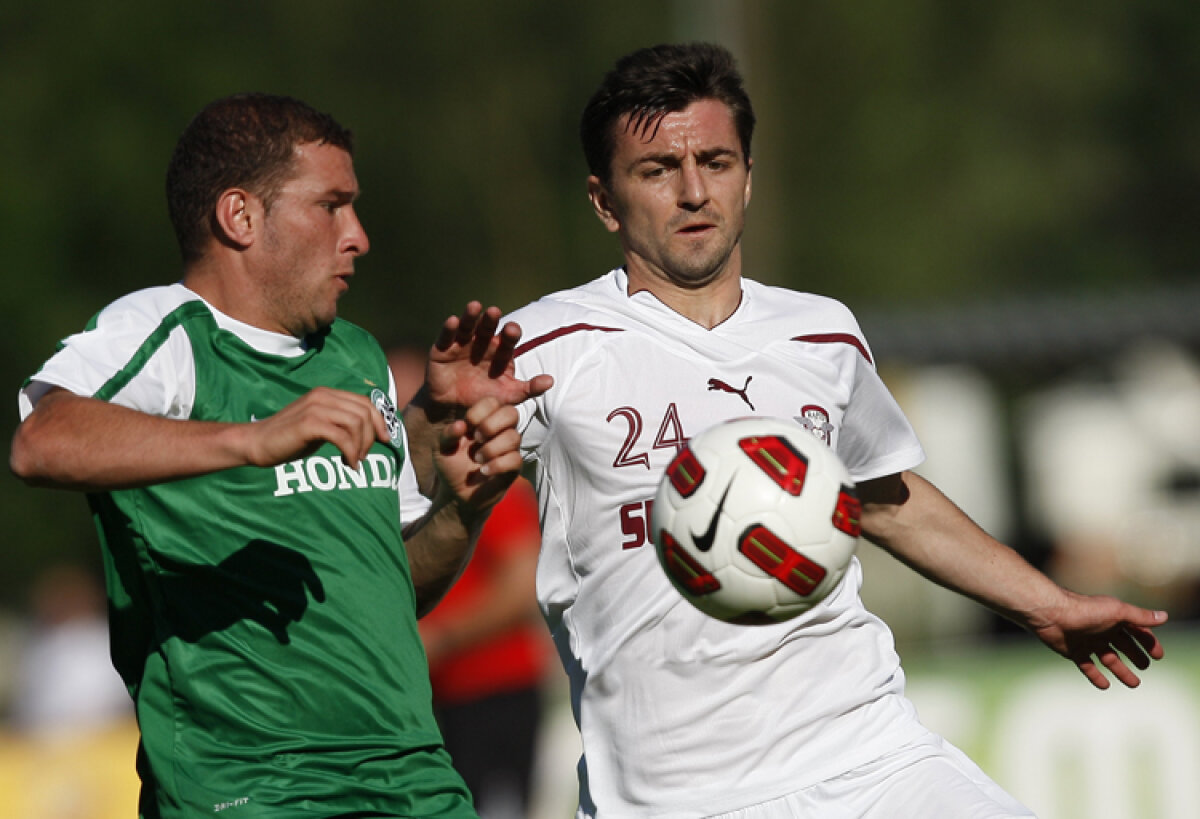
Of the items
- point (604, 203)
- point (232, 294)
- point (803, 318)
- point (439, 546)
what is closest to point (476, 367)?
point (439, 546)

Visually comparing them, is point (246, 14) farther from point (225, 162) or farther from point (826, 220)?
point (225, 162)

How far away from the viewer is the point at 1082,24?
35.6 m

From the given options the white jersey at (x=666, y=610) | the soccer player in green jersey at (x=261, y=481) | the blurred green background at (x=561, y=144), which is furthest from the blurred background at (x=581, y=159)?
the soccer player in green jersey at (x=261, y=481)

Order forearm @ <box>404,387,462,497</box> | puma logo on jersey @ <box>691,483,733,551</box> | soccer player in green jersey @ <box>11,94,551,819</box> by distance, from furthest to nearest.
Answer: forearm @ <box>404,387,462,497</box> < puma logo on jersey @ <box>691,483,733,551</box> < soccer player in green jersey @ <box>11,94,551,819</box>

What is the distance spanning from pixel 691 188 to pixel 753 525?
1.08 m

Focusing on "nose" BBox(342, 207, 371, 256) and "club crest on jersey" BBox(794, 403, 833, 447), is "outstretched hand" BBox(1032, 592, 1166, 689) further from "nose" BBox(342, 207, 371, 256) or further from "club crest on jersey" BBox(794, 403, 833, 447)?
"nose" BBox(342, 207, 371, 256)

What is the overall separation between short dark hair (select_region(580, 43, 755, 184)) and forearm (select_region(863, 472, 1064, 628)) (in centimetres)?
117

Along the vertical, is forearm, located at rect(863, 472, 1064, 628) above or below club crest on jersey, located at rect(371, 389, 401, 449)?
below

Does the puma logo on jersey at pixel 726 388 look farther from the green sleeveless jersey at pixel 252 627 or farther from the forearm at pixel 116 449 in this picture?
the forearm at pixel 116 449

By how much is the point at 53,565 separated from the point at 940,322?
1872 centimetres

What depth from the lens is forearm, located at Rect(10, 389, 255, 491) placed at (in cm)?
338

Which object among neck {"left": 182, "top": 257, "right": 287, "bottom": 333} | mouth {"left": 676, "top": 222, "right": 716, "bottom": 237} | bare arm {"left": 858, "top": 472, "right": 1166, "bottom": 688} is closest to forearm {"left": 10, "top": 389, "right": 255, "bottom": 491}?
neck {"left": 182, "top": 257, "right": 287, "bottom": 333}

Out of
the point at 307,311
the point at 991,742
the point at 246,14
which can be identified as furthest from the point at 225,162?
the point at 246,14

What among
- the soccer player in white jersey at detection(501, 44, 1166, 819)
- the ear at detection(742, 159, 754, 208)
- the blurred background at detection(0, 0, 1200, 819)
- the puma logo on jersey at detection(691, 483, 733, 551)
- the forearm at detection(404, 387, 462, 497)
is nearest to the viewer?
the puma logo on jersey at detection(691, 483, 733, 551)
